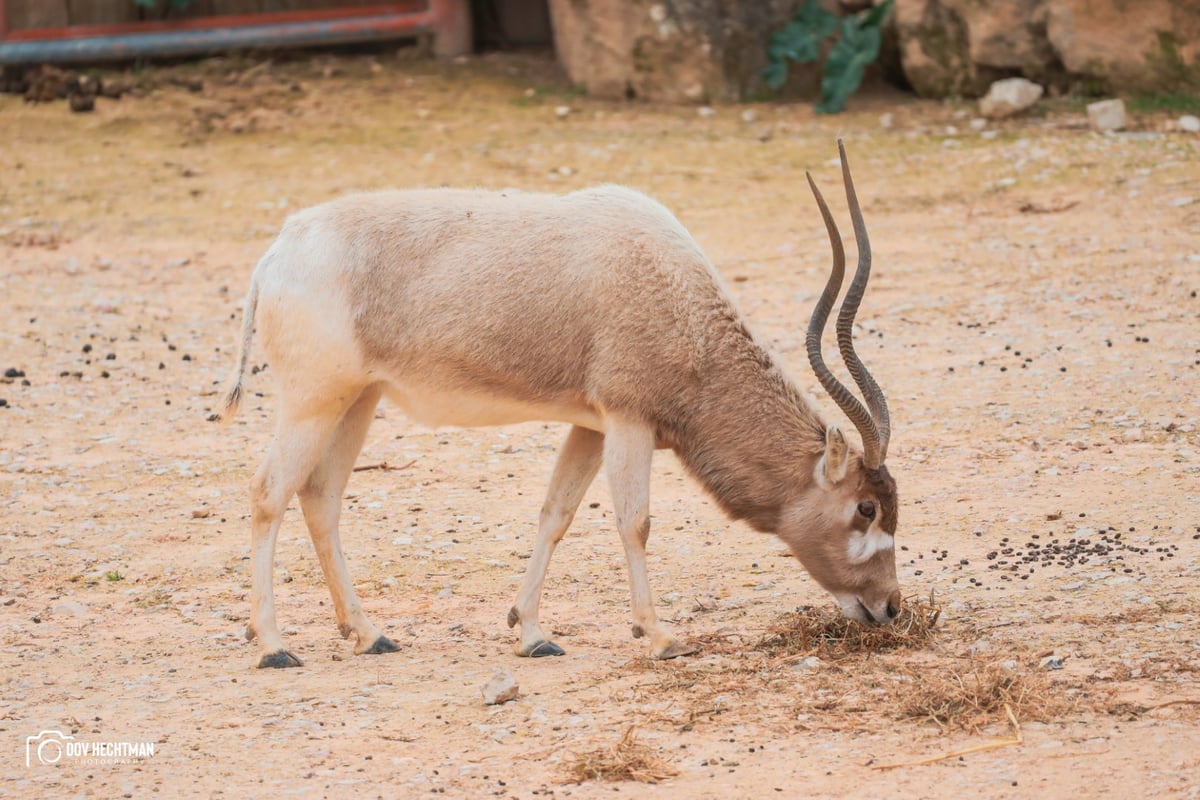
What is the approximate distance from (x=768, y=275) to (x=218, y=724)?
22.0 ft

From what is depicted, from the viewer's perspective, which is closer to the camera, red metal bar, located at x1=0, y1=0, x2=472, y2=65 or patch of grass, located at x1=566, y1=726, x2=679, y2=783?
patch of grass, located at x1=566, y1=726, x2=679, y2=783

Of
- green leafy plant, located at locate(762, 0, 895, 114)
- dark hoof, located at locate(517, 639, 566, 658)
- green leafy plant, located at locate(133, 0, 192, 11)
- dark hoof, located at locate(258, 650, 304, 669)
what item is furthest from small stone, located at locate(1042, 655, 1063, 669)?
green leafy plant, located at locate(133, 0, 192, 11)

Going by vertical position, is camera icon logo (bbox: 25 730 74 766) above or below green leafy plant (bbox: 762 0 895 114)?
below

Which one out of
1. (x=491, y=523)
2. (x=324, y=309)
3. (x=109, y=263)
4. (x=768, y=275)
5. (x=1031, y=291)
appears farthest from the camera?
(x=109, y=263)

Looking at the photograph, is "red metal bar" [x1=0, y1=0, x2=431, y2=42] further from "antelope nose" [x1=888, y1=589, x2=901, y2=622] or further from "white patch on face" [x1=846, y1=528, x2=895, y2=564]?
"antelope nose" [x1=888, y1=589, x2=901, y2=622]

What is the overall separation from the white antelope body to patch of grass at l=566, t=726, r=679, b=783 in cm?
95

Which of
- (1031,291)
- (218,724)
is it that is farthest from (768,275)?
(218,724)

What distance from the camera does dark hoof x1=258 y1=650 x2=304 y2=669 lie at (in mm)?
5820

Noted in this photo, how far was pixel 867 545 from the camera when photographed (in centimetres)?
577

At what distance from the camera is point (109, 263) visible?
1220 cm

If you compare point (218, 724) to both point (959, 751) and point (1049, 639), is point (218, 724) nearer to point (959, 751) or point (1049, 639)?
point (959, 751)

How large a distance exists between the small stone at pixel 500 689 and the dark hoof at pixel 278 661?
924 millimetres

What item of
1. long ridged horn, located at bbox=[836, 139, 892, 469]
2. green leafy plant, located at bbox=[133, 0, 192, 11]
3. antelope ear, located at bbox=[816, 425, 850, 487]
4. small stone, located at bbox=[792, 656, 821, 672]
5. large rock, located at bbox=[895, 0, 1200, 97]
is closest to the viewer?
small stone, located at bbox=[792, 656, 821, 672]

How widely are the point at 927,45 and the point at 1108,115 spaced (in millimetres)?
1972
